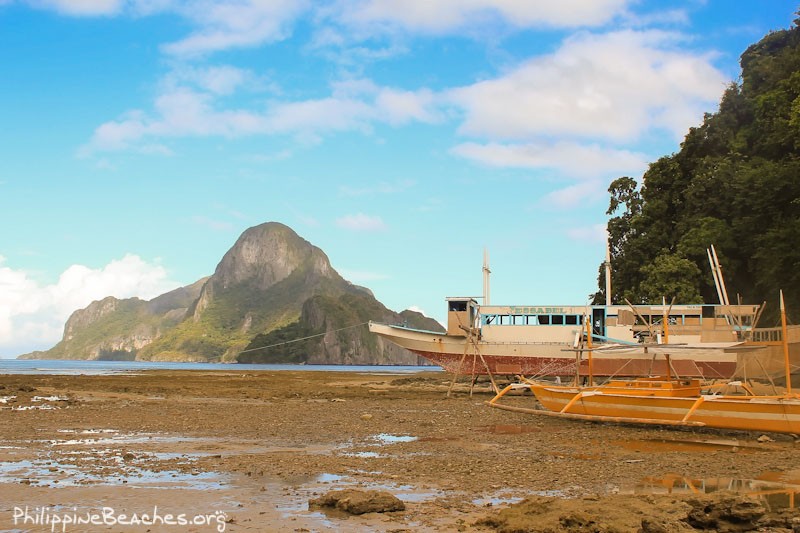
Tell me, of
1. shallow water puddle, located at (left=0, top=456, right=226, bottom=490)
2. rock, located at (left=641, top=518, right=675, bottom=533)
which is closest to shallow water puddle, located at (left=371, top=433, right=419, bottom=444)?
shallow water puddle, located at (left=0, top=456, right=226, bottom=490)

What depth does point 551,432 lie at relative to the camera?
20.0 metres

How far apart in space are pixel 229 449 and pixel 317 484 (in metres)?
4.67

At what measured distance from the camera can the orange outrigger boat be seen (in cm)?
1839

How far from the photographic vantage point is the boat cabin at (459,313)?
1811 inches

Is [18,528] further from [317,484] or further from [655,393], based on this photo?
[655,393]

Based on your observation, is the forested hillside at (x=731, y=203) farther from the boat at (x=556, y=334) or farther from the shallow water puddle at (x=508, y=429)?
the shallow water puddle at (x=508, y=429)

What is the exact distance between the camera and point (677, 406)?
19859mm

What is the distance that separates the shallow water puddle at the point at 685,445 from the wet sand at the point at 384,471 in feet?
0.18

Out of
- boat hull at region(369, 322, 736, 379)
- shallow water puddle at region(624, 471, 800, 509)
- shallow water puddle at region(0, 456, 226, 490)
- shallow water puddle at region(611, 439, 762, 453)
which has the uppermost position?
boat hull at region(369, 322, 736, 379)

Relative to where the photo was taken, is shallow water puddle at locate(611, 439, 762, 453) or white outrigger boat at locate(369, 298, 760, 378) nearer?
shallow water puddle at locate(611, 439, 762, 453)

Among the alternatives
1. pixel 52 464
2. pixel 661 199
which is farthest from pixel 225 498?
pixel 661 199

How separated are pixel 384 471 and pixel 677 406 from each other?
34.9ft

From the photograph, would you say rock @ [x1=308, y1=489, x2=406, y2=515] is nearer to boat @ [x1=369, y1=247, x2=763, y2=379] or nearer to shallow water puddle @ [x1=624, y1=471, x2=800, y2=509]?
shallow water puddle @ [x1=624, y1=471, x2=800, y2=509]

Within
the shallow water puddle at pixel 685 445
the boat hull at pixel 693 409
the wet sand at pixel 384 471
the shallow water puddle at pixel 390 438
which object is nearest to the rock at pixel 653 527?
the wet sand at pixel 384 471
